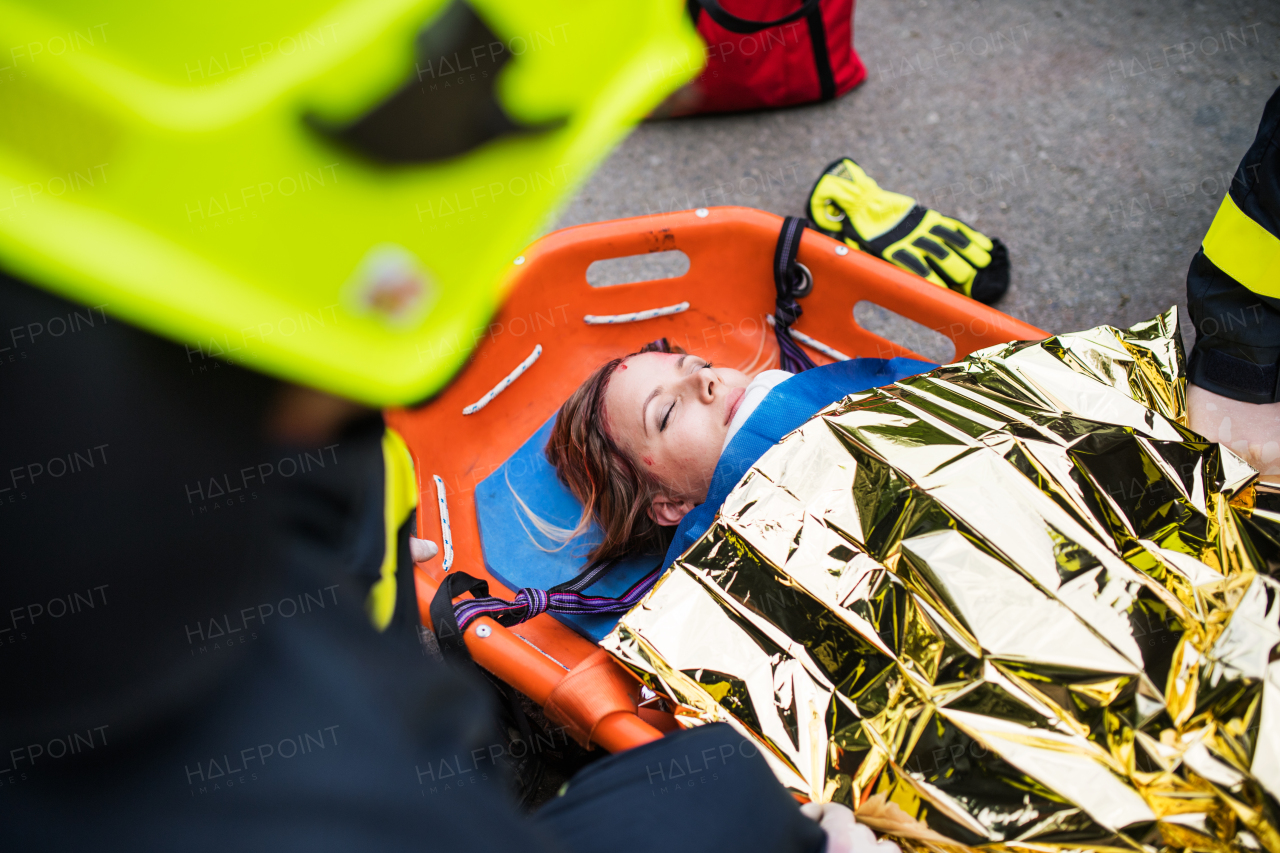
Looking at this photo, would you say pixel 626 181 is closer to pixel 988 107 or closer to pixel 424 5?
pixel 988 107

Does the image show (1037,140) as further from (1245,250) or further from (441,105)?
(441,105)

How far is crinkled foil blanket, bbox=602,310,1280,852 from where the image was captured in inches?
28.3

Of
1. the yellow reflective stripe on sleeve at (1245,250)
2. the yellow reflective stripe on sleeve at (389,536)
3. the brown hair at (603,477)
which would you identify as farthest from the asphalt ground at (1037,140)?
the yellow reflective stripe on sleeve at (389,536)

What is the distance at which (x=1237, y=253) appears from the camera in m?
1.13

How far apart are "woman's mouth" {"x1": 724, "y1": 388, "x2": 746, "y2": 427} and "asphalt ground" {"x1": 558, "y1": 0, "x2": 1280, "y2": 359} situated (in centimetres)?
54

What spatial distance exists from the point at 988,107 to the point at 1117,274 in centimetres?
60

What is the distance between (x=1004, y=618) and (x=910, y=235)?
3.41ft

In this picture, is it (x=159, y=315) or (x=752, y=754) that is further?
(x=752, y=754)

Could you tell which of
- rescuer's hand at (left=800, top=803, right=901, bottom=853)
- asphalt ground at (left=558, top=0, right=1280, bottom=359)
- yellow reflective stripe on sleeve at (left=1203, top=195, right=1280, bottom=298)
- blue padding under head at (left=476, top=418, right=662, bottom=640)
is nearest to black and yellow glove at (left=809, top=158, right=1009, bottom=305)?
asphalt ground at (left=558, top=0, right=1280, bottom=359)

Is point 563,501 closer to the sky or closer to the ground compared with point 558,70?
closer to the ground

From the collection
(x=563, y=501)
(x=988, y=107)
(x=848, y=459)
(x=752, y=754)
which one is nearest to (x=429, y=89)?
(x=752, y=754)

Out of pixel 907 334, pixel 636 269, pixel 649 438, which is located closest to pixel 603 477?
pixel 649 438

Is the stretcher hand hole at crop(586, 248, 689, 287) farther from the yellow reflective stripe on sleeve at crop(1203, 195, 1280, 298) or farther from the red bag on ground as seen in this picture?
the yellow reflective stripe on sleeve at crop(1203, 195, 1280, 298)

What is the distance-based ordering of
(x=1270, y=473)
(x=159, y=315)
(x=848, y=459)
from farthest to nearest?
(x=1270, y=473) → (x=848, y=459) → (x=159, y=315)
